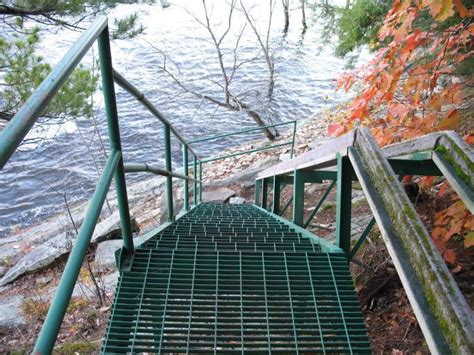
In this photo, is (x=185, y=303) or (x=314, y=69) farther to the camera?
(x=314, y=69)

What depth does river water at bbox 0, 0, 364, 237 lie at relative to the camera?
474 inches

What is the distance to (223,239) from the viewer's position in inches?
119

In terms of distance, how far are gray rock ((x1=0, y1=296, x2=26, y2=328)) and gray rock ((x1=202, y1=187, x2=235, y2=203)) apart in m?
4.29

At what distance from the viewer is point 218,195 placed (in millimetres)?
9273

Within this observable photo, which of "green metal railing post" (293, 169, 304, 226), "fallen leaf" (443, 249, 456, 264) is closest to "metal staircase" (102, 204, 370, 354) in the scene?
"fallen leaf" (443, 249, 456, 264)

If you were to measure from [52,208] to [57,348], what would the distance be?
29.0ft

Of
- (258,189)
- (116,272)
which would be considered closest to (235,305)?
(116,272)

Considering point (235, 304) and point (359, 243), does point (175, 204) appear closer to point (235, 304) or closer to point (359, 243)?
point (359, 243)

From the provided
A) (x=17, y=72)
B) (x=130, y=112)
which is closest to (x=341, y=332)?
(x=17, y=72)

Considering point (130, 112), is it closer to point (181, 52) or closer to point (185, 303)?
point (181, 52)

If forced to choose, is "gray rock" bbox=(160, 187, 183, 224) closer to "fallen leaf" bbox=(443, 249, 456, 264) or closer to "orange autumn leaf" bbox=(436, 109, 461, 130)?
"orange autumn leaf" bbox=(436, 109, 461, 130)

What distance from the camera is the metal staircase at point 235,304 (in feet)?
5.68

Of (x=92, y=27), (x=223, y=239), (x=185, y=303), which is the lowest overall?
(x=223, y=239)

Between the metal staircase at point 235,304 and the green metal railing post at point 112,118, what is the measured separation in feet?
0.56
